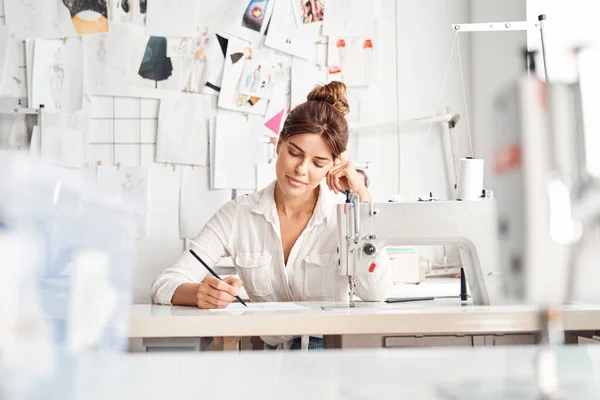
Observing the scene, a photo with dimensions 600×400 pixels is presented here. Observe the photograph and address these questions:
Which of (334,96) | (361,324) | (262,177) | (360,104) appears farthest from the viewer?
(360,104)

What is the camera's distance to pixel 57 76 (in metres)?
3.15

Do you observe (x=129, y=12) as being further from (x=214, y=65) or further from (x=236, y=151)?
(x=236, y=151)

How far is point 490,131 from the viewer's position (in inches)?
A: 24.4

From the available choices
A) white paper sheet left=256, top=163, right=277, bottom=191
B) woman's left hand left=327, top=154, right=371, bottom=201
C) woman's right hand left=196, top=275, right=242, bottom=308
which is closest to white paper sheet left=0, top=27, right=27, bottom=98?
white paper sheet left=256, top=163, right=277, bottom=191

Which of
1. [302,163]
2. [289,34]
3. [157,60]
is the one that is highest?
[289,34]

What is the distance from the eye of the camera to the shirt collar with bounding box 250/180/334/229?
7.02 ft

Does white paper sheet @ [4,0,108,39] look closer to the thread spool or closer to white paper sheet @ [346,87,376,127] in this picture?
white paper sheet @ [346,87,376,127]

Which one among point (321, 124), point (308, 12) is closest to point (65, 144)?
point (308, 12)

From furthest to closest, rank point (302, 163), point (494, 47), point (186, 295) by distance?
point (494, 47)
point (302, 163)
point (186, 295)

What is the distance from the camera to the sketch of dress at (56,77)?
3.15m

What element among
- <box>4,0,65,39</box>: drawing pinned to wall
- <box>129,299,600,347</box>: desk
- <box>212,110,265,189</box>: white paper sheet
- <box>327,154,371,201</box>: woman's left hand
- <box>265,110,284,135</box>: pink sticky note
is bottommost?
<box>129,299,600,347</box>: desk

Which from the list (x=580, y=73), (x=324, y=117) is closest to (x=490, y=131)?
(x=580, y=73)

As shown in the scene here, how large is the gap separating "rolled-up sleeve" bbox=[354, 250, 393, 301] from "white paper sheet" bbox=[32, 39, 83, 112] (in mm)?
1781

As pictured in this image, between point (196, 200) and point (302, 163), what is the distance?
119cm
